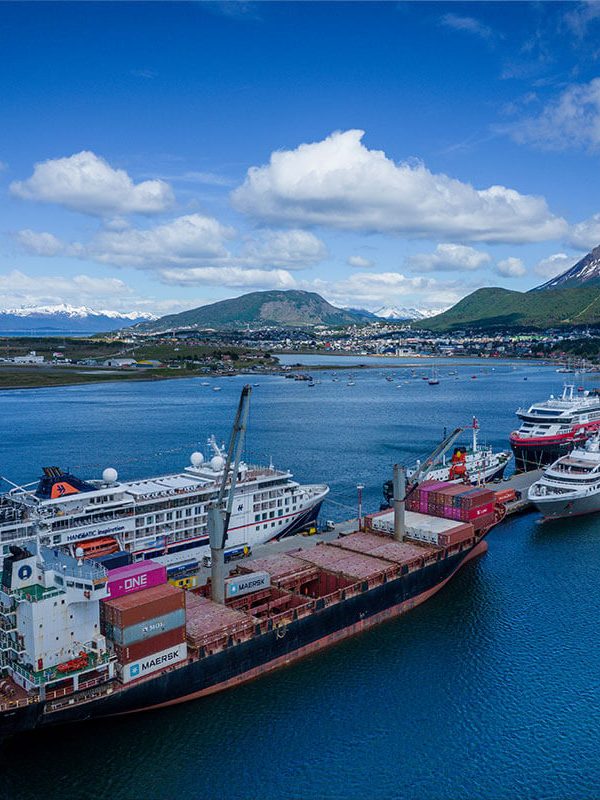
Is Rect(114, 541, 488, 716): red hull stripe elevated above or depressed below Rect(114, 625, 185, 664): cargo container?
below

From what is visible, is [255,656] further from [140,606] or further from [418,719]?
[418,719]

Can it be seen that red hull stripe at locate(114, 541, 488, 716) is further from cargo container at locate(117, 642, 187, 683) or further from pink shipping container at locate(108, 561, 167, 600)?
pink shipping container at locate(108, 561, 167, 600)

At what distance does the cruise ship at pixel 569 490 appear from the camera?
1911 inches

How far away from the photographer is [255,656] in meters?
27.3

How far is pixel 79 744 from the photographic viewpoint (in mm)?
23047

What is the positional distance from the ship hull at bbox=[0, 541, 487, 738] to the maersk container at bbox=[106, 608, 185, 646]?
1.64 metres

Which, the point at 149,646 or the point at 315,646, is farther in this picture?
the point at 315,646

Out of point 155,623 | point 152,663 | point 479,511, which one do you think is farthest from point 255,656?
point 479,511

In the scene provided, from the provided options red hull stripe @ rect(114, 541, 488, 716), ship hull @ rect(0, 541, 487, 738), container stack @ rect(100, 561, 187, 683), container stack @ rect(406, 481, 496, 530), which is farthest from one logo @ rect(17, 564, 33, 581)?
container stack @ rect(406, 481, 496, 530)

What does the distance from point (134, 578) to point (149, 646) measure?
8.62ft

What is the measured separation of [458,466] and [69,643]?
125ft

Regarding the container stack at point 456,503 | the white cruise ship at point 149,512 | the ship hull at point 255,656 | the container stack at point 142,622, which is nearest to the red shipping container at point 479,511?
the container stack at point 456,503

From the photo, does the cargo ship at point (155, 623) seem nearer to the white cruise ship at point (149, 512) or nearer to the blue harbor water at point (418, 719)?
the blue harbor water at point (418, 719)

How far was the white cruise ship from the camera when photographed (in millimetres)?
32844
